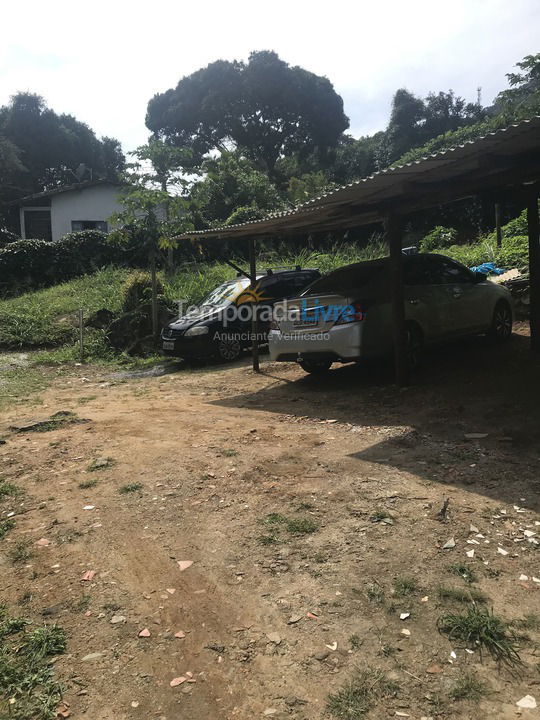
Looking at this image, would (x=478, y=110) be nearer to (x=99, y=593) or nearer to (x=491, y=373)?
(x=491, y=373)

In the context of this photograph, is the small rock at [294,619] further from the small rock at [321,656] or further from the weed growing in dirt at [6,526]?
the weed growing in dirt at [6,526]

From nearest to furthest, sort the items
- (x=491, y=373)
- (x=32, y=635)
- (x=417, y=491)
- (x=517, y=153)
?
(x=32, y=635), (x=417, y=491), (x=517, y=153), (x=491, y=373)

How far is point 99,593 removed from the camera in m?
2.96

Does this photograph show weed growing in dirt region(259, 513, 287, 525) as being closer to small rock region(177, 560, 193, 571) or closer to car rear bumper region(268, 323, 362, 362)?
small rock region(177, 560, 193, 571)

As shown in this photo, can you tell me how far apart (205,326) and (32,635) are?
8.54 meters

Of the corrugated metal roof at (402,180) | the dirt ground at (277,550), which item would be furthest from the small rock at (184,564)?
the corrugated metal roof at (402,180)

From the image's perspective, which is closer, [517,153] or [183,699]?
[183,699]

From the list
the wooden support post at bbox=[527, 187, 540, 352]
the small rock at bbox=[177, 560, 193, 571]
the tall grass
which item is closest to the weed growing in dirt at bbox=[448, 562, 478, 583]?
the small rock at bbox=[177, 560, 193, 571]

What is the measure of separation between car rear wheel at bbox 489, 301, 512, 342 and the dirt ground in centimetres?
241

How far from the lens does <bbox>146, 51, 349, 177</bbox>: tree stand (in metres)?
39.5

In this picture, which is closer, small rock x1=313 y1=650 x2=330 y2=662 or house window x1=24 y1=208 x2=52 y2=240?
small rock x1=313 y1=650 x2=330 y2=662

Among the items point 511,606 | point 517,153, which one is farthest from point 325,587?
point 517,153

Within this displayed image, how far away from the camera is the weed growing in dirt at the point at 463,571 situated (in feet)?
9.48

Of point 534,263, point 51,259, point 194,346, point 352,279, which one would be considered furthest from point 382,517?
point 51,259
